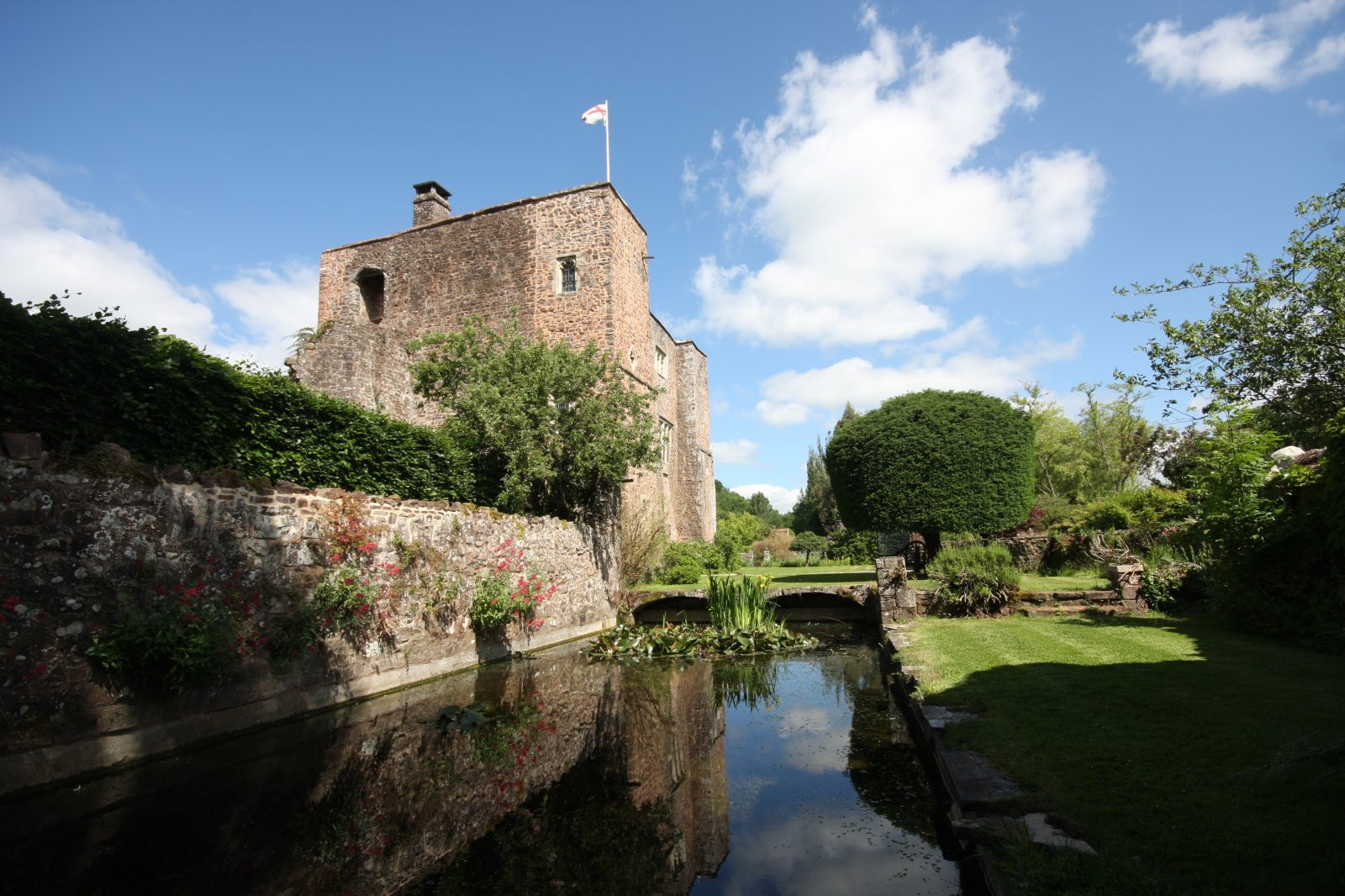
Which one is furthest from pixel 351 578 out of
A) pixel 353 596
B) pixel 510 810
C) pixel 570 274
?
pixel 570 274

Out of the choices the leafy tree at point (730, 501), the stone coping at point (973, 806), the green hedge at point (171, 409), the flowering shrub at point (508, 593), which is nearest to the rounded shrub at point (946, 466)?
the flowering shrub at point (508, 593)

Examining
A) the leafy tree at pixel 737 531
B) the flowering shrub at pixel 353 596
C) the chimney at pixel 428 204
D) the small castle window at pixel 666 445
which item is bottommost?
the flowering shrub at pixel 353 596

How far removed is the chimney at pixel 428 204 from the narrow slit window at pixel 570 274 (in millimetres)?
4720

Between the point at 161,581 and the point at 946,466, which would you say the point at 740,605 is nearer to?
the point at 946,466

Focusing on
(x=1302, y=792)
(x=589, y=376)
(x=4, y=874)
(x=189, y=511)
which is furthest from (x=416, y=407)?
(x=1302, y=792)

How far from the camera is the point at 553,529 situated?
1275 cm

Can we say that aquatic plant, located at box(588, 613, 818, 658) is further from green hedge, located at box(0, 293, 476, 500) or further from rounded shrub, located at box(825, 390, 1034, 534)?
rounded shrub, located at box(825, 390, 1034, 534)

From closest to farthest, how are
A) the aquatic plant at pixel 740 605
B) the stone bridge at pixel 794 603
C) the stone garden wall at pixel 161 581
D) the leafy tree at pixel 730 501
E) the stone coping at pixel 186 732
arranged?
1. the stone coping at pixel 186 732
2. the stone garden wall at pixel 161 581
3. the aquatic plant at pixel 740 605
4. the stone bridge at pixel 794 603
5. the leafy tree at pixel 730 501

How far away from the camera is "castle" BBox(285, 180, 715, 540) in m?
16.7

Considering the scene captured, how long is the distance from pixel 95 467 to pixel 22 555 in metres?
0.85

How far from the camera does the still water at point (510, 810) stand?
3.52m

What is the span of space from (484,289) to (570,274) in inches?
98.0

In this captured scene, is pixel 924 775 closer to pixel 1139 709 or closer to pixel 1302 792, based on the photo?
pixel 1139 709

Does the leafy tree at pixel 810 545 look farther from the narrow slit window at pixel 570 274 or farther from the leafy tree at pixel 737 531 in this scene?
the narrow slit window at pixel 570 274
